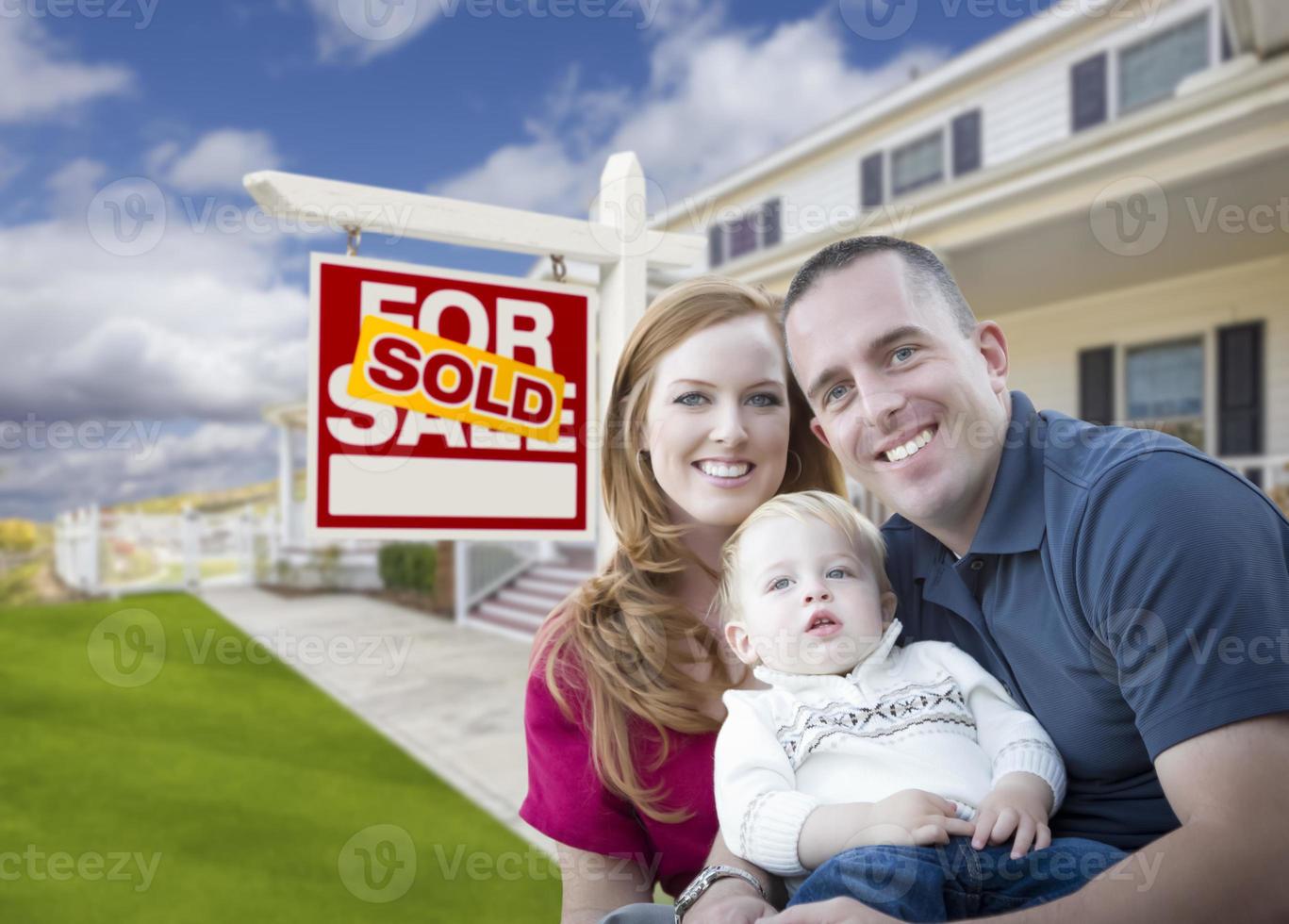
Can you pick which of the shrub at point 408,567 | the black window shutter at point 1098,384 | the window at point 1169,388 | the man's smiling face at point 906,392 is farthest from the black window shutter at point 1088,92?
the shrub at point 408,567

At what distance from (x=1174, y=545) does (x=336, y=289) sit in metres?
1.80

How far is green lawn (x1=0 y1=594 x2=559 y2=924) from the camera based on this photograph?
418cm

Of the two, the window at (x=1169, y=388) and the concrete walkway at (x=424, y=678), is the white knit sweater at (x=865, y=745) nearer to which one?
the concrete walkway at (x=424, y=678)

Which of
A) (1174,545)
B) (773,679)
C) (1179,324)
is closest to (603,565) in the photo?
(773,679)

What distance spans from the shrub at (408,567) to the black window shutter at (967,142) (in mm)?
9694

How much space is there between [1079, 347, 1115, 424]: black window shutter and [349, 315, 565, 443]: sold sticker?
7.60 metres

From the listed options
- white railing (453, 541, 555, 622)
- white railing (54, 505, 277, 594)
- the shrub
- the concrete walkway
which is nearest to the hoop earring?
the concrete walkway

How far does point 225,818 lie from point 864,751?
15.7ft

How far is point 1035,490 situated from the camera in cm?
154

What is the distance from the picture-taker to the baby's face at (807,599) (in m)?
1.64

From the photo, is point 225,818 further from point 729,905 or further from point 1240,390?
point 1240,390

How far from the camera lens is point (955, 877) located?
1355 mm

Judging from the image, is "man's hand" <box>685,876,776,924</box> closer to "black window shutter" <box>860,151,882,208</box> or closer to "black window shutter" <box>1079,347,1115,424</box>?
"black window shutter" <box>1079,347,1115,424</box>

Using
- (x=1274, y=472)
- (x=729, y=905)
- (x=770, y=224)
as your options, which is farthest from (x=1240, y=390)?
(x=729, y=905)
